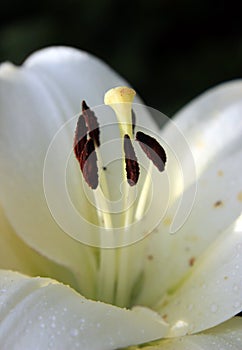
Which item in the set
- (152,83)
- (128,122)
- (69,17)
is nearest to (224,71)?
(152,83)

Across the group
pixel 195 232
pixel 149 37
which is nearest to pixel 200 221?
pixel 195 232

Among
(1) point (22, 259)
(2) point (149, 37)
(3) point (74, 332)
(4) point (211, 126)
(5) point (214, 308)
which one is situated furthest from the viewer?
(2) point (149, 37)

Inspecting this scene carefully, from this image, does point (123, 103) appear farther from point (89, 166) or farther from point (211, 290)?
point (211, 290)

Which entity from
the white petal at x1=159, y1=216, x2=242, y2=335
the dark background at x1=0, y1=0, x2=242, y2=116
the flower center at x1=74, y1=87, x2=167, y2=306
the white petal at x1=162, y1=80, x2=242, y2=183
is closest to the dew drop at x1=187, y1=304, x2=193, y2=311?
the white petal at x1=159, y1=216, x2=242, y2=335

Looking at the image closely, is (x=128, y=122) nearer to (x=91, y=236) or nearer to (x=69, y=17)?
(x=91, y=236)

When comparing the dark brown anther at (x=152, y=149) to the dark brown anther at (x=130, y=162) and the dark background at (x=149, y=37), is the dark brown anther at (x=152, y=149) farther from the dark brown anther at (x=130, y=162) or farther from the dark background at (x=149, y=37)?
the dark background at (x=149, y=37)

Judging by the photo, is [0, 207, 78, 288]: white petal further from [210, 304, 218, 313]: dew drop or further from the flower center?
[210, 304, 218, 313]: dew drop

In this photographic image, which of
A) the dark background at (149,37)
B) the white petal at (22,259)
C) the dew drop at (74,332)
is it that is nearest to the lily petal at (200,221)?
the white petal at (22,259)
